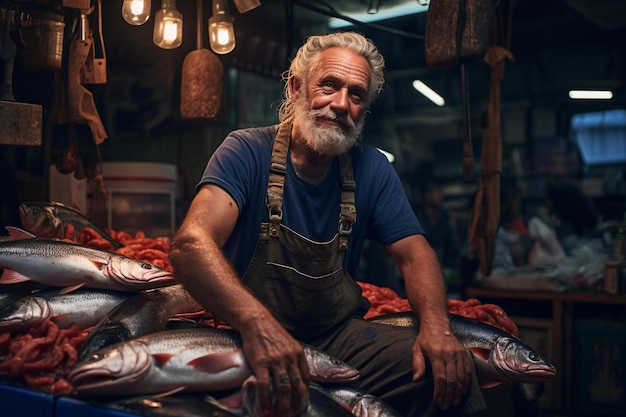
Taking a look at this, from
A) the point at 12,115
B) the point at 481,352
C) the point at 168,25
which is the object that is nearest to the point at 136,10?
the point at 168,25

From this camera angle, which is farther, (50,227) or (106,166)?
(106,166)

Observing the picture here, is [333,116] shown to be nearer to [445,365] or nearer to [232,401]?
[445,365]

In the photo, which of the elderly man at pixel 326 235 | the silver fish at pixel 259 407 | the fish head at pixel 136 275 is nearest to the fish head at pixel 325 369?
the silver fish at pixel 259 407

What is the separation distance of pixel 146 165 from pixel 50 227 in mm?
1637

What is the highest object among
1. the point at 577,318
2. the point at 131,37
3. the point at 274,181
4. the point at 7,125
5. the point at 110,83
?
the point at 131,37

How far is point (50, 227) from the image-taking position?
4102 millimetres

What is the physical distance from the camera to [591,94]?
10844 millimetres

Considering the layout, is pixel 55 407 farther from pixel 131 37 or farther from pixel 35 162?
pixel 131 37

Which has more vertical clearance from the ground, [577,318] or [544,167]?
[544,167]

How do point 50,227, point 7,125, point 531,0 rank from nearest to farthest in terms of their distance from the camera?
point 7,125
point 50,227
point 531,0

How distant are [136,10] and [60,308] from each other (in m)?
1.93

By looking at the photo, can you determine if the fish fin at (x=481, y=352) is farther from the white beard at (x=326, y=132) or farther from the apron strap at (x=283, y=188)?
the white beard at (x=326, y=132)

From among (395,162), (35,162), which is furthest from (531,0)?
(35,162)

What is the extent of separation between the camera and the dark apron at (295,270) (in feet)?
10.6
